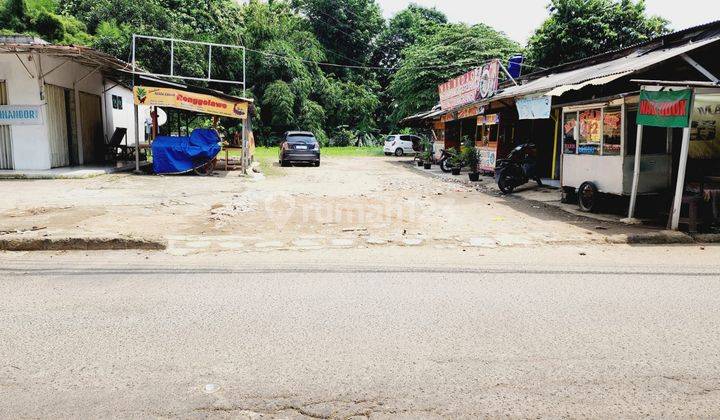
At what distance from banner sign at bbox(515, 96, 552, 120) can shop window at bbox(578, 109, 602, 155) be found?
1469 mm

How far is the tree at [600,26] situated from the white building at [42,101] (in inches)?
849

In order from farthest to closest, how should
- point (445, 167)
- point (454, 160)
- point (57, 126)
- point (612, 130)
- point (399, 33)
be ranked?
1. point (399, 33)
2. point (445, 167)
3. point (454, 160)
4. point (57, 126)
5. point (612, 130)

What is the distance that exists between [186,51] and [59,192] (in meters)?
22.6

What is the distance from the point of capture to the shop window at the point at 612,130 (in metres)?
9.84

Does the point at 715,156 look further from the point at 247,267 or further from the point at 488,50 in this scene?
the point at 488,50

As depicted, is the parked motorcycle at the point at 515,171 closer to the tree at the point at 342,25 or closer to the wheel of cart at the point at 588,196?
the wheel of cart at the point at 588,196

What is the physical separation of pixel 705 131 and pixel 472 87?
10008 millimetres

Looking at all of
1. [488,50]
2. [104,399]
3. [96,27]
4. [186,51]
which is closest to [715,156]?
[104,399]

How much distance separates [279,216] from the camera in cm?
944

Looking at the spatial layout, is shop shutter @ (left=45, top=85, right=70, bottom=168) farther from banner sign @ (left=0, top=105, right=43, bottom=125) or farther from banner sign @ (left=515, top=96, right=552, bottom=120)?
banner sign @ (left=515, top=96, right=552, bottom=120)

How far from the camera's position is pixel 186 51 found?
32062 mm

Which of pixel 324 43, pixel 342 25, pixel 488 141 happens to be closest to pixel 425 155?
pixel 488 141

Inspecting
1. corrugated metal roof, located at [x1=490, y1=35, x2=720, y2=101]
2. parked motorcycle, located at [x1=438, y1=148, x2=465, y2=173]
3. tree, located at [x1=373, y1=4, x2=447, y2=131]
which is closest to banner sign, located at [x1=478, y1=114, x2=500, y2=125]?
corrugated metal roof, located at [x1=490, y1=35, x2=720, y2=101]

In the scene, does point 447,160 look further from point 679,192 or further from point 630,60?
point 679,192
